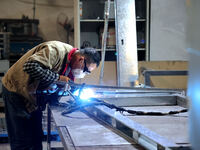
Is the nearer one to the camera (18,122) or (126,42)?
(18,122)

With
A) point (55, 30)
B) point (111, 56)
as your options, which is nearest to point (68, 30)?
point (55, 30)

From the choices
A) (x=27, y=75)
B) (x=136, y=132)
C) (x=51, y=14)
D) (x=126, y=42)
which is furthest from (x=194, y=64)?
(x=51, y=14)

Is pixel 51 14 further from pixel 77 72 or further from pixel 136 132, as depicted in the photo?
pixel 136 132

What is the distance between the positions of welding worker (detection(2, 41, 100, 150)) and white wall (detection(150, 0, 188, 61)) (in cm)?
231

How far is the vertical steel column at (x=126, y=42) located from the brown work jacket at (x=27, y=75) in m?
1.54

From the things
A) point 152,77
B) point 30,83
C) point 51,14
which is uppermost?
point 51,14

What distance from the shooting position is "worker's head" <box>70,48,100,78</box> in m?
2.16

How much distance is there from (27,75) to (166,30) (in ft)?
9.24

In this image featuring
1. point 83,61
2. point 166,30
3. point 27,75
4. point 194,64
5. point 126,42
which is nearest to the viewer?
point 194,64

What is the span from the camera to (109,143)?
44.7 inches

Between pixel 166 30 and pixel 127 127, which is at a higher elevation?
pixel 166 30

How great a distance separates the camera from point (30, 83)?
2107 mm

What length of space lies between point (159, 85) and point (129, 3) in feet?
4.85

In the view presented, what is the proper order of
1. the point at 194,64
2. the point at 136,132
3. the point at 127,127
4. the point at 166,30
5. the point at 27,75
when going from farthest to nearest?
1. the point at 166,30
2. the point at 27,75
3. the point at 127,127
4. the point at 136,132
5. the point at 194,64
